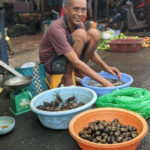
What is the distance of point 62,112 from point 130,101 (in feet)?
2.23

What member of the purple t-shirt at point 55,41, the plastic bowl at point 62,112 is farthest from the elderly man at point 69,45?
the plastic bowl at point 62,112

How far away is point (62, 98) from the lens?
2.36 metres

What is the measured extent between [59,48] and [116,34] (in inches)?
172

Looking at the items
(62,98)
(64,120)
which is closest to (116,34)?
(62,98)

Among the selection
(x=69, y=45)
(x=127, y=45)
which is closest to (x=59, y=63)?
(x=69, y=45)

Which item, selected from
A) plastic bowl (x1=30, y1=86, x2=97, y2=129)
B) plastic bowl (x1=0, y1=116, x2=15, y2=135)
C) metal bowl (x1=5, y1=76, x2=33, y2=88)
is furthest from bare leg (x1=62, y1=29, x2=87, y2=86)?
plastic bowl (x1=0, y1=116, x2=15, y2=135)

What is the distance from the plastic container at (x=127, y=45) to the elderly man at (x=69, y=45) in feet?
7.69

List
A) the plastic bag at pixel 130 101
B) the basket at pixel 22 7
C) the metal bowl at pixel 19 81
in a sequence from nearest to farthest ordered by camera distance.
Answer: the plastic bag at pixel 130 101, the metal bowl at pixel 19 81, the basket at pixel 22 7

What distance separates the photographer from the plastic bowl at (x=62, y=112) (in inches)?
72.6

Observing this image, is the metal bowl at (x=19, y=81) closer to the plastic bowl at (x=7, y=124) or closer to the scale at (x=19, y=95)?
the scale at (x=19, y=95)

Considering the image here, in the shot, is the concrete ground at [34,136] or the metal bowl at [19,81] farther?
the metal bowl at [19,81]

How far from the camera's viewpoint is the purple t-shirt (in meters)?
2.38

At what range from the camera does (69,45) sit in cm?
241

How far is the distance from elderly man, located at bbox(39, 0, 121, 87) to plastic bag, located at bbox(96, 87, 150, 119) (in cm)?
26
